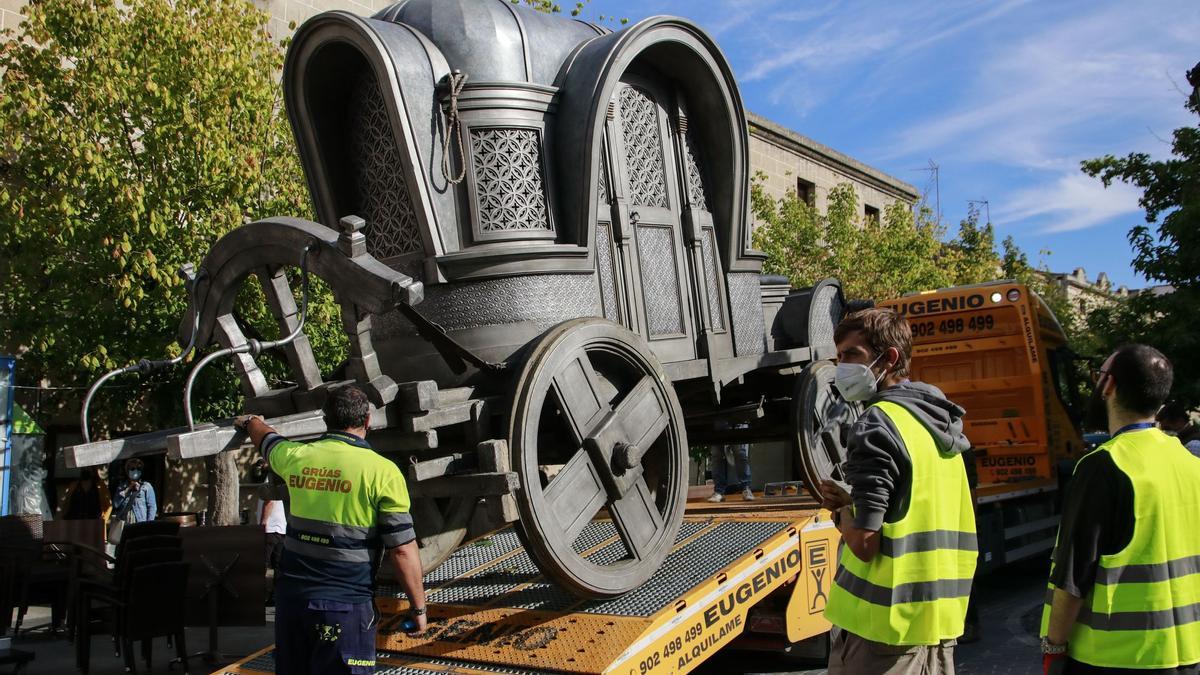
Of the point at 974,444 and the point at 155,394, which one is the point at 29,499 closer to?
the point at 155,394

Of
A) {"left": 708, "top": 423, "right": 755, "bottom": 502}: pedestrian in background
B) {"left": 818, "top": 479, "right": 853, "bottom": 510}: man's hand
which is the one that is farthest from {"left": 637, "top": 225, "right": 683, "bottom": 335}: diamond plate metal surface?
{"left": 708, "top": 423, "right": 755, "bottom": 502}: pedestrian in background

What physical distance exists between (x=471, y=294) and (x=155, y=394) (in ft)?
32.2

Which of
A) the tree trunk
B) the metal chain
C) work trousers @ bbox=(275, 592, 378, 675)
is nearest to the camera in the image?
work trousers @ bbox=(275, 592, 378, 675)

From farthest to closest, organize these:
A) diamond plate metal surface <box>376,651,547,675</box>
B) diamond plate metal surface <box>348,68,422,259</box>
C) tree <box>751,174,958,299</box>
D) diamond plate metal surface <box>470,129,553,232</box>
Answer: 1. tree <box>751,174,958,299</box>
2. diamond plate metal surface <box>348,68,422,259</box>
3. diamond plate metal surface <box>470,129,553,232</box>
4. diamond plate metal surface <box>376,651,547,675</box>

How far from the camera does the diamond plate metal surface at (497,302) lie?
16.6ft

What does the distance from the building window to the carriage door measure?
19.9m

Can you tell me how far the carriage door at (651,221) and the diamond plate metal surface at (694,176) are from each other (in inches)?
5.1

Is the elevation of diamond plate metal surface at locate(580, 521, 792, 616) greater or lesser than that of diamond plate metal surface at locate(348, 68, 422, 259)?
lesser

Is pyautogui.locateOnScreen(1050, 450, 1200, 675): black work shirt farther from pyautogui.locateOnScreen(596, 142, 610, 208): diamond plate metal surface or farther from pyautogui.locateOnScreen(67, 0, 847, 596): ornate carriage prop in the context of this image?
pyautogui.locateOnScreen(596, 142, 610, 208): diamond plate metal surface

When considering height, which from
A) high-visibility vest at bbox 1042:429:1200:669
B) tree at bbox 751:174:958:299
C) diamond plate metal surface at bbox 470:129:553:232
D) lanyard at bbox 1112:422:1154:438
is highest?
tree at bbox 751:174:958:299

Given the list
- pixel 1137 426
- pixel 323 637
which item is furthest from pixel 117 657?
pixel 1137 426

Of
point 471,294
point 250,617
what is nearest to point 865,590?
point 471,294

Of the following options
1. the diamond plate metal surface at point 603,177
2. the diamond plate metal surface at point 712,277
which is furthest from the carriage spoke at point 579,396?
the diamond plate metal surface at point 712,277

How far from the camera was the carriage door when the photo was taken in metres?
5.67
